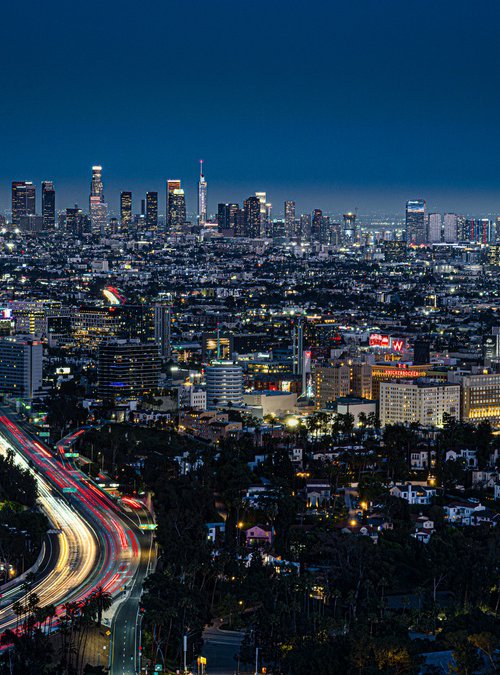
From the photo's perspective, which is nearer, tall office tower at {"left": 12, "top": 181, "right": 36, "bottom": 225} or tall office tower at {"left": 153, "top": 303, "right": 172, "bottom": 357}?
tall office tower at {"left": 153, "top": 303, "right": 172, "bottom": 357}

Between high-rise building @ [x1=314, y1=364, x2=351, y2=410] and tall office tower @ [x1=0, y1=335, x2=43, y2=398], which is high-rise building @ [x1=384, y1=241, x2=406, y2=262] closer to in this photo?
tall office tower @ [x1=0, y1=335, x2=43, y2=398]

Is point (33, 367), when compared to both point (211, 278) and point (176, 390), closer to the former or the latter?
point (176, 390)

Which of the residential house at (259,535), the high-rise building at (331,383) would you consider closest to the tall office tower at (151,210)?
the high-rise building at (331,383)

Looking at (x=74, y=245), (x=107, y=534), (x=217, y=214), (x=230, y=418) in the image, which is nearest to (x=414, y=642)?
(x=107, y=534)

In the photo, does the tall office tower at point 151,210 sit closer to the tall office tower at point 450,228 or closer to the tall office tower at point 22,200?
the tall office tower at point 22,200

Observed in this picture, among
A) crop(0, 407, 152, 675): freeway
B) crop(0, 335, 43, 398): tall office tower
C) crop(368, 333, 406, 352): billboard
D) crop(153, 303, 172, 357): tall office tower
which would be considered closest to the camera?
crop(0, 407, 152, 675): freeway

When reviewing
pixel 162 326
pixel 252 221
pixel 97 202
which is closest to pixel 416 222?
pixel 252 221

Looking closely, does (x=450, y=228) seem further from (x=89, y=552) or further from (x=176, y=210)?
(x=89, y=552)

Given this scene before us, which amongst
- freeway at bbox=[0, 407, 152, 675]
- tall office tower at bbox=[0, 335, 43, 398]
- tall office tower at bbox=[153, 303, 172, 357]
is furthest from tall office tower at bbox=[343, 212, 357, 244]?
freeway at bbox=[0, 407, 152, 675]
